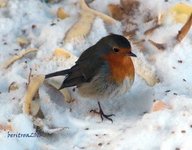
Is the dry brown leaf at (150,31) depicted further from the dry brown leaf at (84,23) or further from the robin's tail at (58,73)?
the robin's tail at (58,73)

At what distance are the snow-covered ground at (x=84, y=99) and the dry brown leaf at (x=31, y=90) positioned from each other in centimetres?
5

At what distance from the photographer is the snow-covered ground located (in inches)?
131

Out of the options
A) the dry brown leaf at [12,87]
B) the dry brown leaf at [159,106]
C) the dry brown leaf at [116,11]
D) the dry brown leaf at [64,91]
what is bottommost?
the dry brown leaf at [12,87]

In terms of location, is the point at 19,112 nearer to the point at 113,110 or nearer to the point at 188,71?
the point at 113,110

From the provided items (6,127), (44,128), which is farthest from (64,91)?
(6,127)

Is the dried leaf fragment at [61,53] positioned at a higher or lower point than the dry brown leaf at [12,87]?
higher

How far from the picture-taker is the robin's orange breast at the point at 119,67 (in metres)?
3.64

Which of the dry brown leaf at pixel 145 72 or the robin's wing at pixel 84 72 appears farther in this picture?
the dry brown leaf at pixel 145 72

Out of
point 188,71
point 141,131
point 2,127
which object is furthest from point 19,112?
point 188,71

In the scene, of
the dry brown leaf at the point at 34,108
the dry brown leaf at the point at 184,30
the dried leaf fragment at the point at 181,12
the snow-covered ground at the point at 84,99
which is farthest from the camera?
the dried leaf fragment at the point at 181,12

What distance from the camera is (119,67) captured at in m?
3.64

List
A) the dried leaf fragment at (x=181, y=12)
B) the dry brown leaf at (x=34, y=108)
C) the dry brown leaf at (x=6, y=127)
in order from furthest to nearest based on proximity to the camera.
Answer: the dried leaf fragment at (x=181, y=12), the dry brown leaf at (x=34, y=108), the dry brown leaf at (x=6, y=127)

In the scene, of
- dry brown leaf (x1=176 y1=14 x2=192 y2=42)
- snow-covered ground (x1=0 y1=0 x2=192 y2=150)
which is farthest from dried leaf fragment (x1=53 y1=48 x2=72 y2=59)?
dry brown leaf (x1=176 y1=14 x2=192 y2=42)

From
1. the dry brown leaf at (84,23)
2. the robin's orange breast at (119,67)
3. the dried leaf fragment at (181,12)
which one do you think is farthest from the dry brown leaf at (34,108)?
the dried leaf fragment at (181,12)
